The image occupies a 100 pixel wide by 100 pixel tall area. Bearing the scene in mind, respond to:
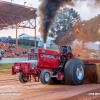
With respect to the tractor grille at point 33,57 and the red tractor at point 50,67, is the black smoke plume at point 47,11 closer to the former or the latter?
the red tractor at point 50,67

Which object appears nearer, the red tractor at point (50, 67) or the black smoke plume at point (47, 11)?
the red tractor at point (50, 67)

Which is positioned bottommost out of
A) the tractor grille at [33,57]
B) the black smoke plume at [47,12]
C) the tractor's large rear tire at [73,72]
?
the tractor's large rear tire at [73,72]

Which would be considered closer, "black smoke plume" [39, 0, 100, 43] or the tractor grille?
the tractor grille

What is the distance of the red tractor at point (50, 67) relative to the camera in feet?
30.2

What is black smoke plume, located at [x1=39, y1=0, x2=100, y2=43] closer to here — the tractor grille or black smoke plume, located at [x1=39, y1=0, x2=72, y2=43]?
black smoke plume, located at [x1=39, y1=0, x2=72, y2=43]

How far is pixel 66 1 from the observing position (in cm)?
1337

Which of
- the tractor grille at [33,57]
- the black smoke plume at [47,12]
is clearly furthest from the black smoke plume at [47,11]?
the tractor grille at [33,57]

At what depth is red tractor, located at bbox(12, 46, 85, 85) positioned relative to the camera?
9.20 m

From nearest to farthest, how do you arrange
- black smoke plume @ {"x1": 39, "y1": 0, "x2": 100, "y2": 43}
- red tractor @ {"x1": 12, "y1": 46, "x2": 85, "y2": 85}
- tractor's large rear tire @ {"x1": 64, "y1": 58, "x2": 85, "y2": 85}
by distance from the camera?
1. red tractor @ {"x1": 12, "y1": 46, "x2": 85, "y2": 85}
2. tractor's large rear tire @ {"x1": 64, "y1": 58, "x2": 85, "y2": 85}
3. black smoke plume @ {"x1": 39, "y1": 0, "x2": 100, "y2": 43}

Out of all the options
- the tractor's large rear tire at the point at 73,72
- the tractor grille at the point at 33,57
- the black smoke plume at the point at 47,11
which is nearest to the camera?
the tractor grille at the point at 33,57

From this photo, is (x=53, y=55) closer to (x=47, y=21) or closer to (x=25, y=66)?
(x=25, y=66)

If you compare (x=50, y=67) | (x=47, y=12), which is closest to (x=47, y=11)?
(x=47, y=12)

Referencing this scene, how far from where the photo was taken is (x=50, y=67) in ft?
32.6

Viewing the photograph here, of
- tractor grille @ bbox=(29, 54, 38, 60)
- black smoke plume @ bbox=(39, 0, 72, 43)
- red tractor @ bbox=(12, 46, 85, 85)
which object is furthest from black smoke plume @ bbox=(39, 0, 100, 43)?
tractor grille @ bbox=(29, 54, 38, 60)
